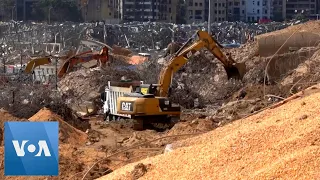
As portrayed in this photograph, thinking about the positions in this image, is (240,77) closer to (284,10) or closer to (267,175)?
(267,175)

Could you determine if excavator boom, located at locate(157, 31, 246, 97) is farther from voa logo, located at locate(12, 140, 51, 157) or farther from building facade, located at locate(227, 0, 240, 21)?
building facade, located at locate(227, 0, 240, 21)

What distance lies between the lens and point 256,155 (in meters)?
9.21

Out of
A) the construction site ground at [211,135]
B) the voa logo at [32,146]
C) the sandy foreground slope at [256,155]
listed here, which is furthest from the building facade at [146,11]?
the voa logo at [32,146]

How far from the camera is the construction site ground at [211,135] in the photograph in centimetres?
904

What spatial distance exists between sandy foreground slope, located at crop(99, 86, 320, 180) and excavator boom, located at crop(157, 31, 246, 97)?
10.2 m

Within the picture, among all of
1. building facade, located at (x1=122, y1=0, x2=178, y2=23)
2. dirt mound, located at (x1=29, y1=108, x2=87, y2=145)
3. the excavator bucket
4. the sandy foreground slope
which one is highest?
building facade, located at (x1=122, y1=0, x2=178, y2=23)

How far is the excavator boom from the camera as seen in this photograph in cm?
2171

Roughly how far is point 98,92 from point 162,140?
10.4 metres

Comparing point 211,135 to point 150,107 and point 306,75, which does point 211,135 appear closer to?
point 150,107

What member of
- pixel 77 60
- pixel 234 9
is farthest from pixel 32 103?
pixel 234 9

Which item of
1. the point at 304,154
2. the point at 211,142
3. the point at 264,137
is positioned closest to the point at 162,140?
the point at 211,142

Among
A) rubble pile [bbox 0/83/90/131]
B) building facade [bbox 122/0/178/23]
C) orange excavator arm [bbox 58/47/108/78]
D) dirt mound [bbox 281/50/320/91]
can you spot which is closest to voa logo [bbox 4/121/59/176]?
dirt mound [bbox 281/50/320/91]

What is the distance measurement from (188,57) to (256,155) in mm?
14653

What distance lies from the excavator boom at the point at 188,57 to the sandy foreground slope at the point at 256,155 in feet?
33.5
